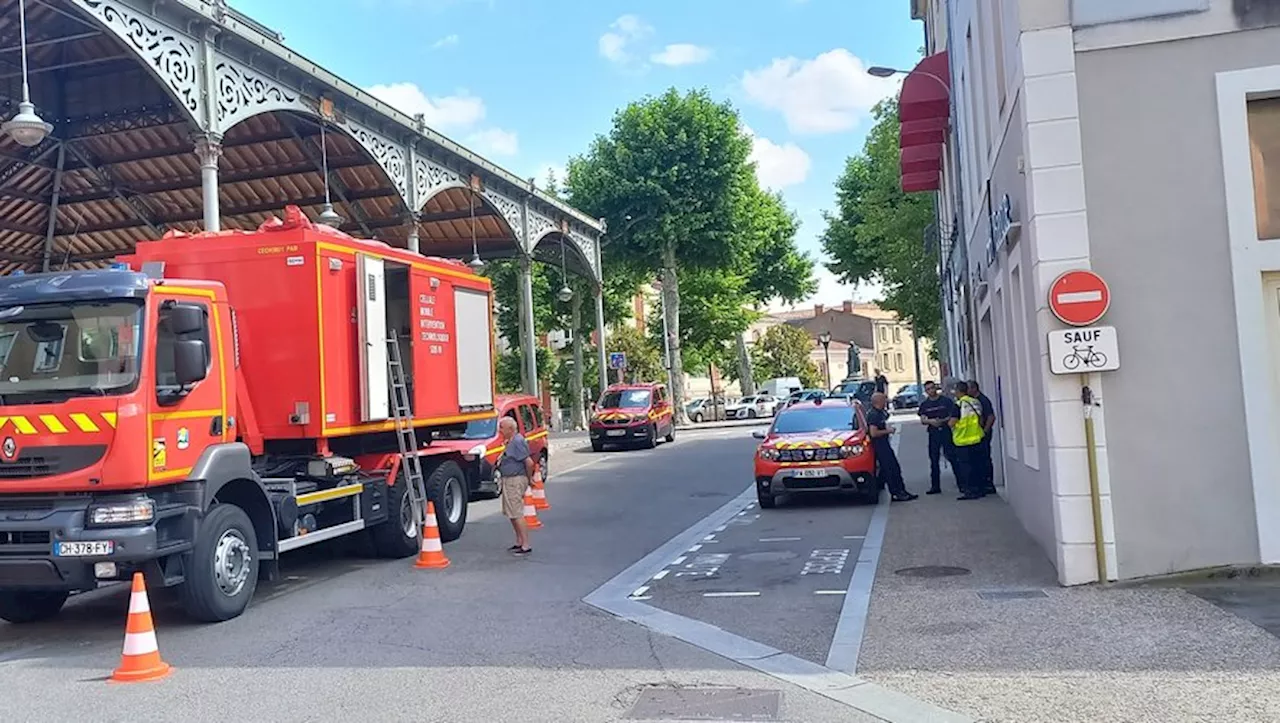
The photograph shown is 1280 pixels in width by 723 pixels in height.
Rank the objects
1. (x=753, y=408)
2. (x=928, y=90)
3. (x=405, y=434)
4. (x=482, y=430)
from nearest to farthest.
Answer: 1. (x=405, y=434)
2. (x=482, y=430)
3. (x=928, y=90)
4. (x=753, y=408)

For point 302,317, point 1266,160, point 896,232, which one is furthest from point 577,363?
point 1266,160

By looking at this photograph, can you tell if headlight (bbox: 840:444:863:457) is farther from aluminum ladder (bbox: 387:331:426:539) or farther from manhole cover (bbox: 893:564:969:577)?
aluminum ladder (bbox: 387:331:426:539)

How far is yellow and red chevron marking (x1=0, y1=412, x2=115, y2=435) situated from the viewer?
26.5ft

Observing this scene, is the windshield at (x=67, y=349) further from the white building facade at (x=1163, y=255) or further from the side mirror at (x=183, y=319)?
the white building facade at (x=1163, y=255)

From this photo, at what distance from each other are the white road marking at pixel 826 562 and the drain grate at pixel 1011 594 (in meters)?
1.77

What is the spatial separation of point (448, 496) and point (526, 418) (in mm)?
6608

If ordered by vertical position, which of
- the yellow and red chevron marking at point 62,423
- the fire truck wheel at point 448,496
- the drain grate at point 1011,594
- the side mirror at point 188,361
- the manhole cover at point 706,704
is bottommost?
the manhole cover at point 706,704

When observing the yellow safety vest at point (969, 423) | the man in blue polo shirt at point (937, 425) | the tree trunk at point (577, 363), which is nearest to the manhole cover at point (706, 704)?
the yellow safety vest at point (969, 423)

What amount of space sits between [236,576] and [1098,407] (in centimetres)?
734

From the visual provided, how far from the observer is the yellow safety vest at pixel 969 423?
14555 millimetres

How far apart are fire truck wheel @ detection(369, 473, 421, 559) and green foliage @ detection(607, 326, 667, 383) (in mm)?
47808

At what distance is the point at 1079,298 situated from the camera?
8.37 meters

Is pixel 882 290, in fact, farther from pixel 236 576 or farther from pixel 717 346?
pixel 236 576

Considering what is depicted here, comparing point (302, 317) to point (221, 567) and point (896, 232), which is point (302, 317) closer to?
point (221, 567)
